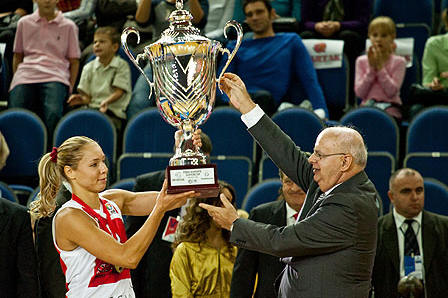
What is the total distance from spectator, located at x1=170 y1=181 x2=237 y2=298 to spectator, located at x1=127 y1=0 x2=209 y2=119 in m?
2.50

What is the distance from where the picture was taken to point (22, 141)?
243 inches

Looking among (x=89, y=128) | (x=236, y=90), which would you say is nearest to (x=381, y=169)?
(x=89, y=128)

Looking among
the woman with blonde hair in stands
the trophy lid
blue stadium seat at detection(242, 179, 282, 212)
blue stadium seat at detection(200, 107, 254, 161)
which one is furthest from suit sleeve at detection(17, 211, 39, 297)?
blue stadium seat at detection(200, 107, 254, 161)

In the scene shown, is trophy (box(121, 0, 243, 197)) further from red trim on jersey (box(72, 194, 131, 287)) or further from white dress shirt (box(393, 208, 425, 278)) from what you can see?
white dress shirt (box(393, 208, 425, 278))

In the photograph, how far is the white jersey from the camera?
312 cm

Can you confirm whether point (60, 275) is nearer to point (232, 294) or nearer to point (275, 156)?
point (232, 294)

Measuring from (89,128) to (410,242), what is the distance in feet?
8.86

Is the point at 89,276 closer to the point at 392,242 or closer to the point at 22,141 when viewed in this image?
the point at 392,242

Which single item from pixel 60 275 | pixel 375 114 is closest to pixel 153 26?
pixel 375 114

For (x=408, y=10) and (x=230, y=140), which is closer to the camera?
(x=230, y=140)

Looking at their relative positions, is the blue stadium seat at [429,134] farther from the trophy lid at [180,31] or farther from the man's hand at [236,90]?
the trophy lid at [180,31]

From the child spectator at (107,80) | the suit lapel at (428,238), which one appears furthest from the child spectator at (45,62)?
the suit lapel at (428,238)

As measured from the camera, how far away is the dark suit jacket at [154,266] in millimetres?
4570

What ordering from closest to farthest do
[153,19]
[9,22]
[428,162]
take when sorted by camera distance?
[428,162], [153,19], [9,22]
